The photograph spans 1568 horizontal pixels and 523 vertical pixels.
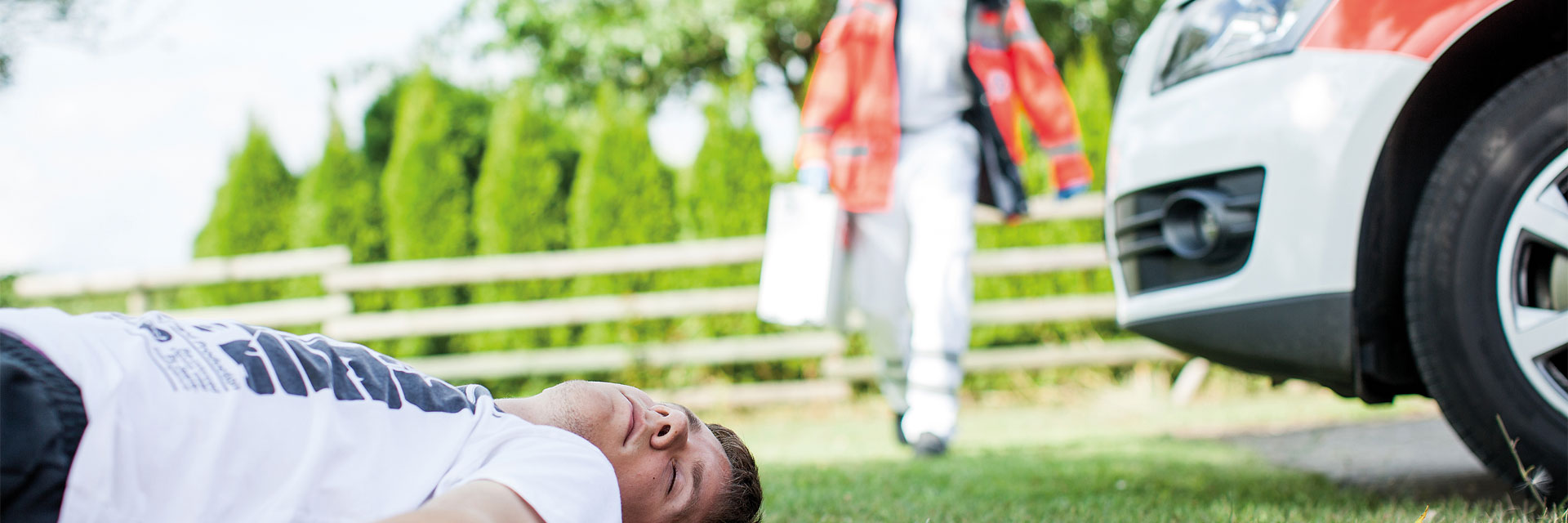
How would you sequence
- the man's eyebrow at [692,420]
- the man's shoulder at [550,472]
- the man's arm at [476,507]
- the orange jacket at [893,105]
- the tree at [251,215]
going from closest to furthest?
1. the man's arm at [476,507]
2. the man's shoulder at [550,472]
3. the man's eyebrow at [692,420]
4. the orange jacket at [893,105]
5. the tree at [251,215]

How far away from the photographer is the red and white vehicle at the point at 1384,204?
171 cm

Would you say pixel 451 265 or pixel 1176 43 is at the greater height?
pixel 1176 43

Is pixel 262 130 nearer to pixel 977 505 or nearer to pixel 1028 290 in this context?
pixel 1028 290

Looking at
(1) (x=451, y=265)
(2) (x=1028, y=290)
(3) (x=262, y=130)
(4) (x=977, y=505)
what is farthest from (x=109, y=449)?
(3) (x=262, y=130)

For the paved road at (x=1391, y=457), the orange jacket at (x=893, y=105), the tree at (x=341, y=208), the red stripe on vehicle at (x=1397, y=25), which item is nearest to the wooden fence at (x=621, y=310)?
the tree at (x=341, y=208)

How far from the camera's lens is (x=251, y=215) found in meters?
8.62

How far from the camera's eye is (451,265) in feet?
22.6

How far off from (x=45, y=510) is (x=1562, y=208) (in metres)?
2.13

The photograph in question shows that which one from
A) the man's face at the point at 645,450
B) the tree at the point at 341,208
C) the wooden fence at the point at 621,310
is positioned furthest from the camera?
the tree at the point at 341,208

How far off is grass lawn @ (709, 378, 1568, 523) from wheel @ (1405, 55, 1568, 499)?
0.15 metres

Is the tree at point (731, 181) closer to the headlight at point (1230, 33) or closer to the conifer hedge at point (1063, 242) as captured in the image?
the conifer hedge at point (1063, 242)

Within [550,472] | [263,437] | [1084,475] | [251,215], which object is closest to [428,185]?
[251,215]

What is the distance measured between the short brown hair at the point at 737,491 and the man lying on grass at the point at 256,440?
0.11 metres

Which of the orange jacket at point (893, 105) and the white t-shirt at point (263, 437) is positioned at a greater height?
the orange jacket at point (893, 105)
